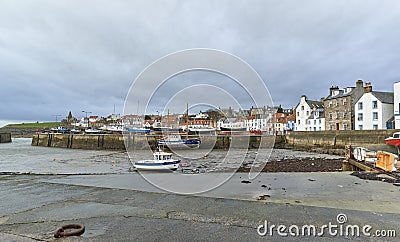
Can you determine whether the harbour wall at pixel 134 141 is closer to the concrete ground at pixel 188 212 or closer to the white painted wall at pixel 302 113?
the white painted wall at pixel 302 113

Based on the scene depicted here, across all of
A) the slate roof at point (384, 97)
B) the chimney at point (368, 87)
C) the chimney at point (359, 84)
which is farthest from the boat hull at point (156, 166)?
the chimney at point (359, 84)

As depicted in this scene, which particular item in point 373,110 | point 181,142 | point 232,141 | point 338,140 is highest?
point 373,110

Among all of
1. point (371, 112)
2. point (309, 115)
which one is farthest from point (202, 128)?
point (309, 115)

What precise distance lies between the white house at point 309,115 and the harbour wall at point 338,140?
9.21 m

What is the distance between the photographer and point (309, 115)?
48406mm

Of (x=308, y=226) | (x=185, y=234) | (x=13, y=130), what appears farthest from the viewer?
(x=13, y=130)

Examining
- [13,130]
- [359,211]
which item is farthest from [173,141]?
[13,130]

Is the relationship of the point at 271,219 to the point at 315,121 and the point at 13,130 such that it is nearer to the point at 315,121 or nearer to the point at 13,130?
the point at 315,121

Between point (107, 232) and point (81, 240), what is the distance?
1.28 ft

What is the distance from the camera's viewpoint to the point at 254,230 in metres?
3.52

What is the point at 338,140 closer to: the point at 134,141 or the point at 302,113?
the point at 302,113

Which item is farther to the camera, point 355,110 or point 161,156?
point 355,110

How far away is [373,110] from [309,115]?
15562 millimetres

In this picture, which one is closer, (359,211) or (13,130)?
(359,211)
